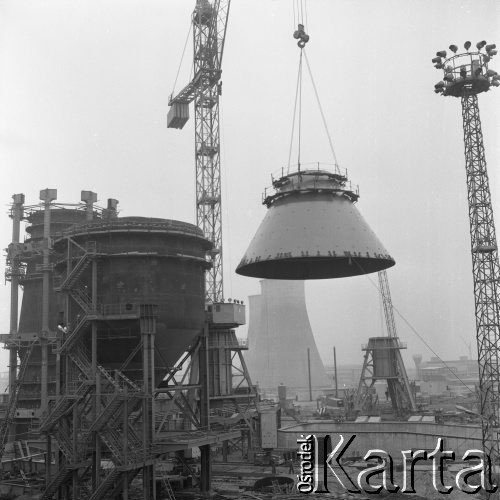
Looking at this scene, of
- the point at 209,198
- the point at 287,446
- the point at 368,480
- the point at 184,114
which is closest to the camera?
the point at 368,480

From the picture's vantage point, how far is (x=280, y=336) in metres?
126

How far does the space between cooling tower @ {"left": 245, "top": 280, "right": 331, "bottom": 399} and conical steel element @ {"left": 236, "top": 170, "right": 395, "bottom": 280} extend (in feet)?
307

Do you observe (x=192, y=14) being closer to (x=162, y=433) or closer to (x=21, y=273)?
(x=21, y=273)

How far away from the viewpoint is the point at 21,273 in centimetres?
5347

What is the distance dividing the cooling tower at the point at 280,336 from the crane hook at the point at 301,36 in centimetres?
8846

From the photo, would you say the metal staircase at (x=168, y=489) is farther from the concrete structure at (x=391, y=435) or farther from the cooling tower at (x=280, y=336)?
the cooling tower at (x=280, y=336)

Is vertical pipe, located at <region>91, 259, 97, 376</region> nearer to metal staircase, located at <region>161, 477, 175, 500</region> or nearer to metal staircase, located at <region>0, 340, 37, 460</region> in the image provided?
metal staircase, located at <region>161, 477, 175, 500</region>

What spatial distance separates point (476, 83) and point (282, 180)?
26621 millimetres

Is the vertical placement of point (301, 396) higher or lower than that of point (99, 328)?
lower

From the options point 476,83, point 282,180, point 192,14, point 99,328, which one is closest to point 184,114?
point 192,14

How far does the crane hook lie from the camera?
81.0ft

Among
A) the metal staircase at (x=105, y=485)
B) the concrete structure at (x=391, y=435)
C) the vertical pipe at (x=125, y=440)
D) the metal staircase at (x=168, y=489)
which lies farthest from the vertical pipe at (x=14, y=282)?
the concrete structure at (x=391, y=435)

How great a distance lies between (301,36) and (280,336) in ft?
341

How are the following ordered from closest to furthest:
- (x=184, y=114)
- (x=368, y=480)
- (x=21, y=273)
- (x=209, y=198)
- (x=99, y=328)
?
(x=99, y=328) → (x=368, y=480) → (x=21, y=273) → (x=209, y=198) → (x=184, y=114)
